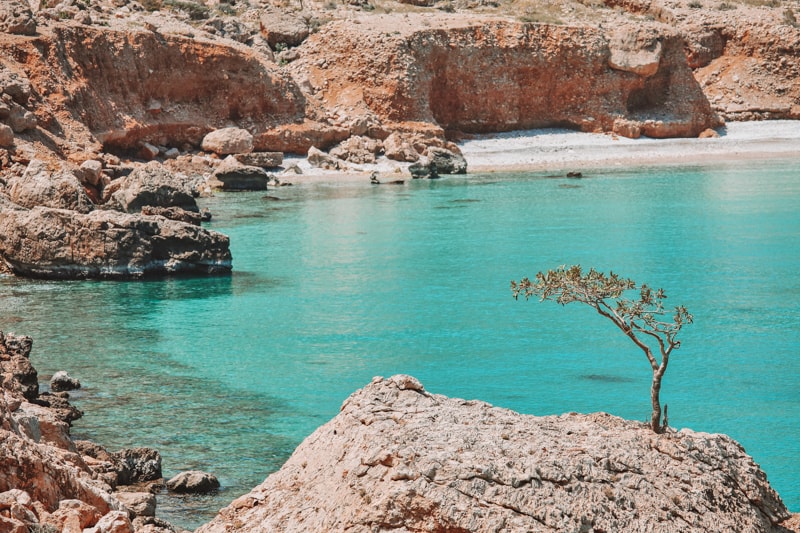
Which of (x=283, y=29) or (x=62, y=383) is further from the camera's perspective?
(x=283, y=29)

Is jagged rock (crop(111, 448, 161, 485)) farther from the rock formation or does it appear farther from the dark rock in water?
the dark rock in water

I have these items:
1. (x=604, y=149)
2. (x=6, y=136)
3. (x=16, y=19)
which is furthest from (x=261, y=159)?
(x=604, y=149)

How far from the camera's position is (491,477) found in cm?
649

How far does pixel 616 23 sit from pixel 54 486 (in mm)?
68604

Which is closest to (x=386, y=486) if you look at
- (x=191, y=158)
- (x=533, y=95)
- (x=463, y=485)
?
(x=463, y=485)

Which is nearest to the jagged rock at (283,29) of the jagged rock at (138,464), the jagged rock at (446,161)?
the jagged rock at (446,161)

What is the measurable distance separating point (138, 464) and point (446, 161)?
45833 millimetres

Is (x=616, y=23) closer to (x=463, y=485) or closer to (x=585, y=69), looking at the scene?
(x=585, y=69)

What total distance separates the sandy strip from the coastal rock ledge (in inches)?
1972

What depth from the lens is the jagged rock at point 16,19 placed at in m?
49.5

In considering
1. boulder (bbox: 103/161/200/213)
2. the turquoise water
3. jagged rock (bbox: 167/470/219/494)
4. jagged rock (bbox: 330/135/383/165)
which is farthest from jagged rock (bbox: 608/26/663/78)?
jagged rock (bbox: 167/470/219/494)

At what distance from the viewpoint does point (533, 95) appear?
68250 mm

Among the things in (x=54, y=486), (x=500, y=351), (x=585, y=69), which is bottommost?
(x=500, y=351)

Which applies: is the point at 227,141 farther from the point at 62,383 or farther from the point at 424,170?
the point at 62,383
